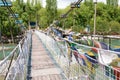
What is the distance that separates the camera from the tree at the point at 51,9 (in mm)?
47750

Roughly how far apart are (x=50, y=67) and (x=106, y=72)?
123 inches

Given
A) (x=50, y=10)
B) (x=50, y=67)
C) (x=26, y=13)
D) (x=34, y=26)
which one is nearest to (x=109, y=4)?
(x=50, y=10)

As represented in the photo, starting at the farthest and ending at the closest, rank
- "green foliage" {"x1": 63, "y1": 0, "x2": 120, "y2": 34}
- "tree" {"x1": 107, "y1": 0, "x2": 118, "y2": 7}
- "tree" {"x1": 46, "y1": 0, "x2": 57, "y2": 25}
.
A: 1. "tree" {"x1": 46, "y1": 0, "x2": 57, "y2": 25}
2. "tree" {"x1": 107, "y1": 0, "x2": 118, "y2": 7}
3. "green foliage" {"x1": 63, "y1": 0, "x2": 120, "y2": 34}

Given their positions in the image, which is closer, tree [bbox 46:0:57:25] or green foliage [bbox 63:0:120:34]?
green foliage [bbox 63:0:120:34]

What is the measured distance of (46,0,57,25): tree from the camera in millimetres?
47750

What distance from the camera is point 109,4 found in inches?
1865

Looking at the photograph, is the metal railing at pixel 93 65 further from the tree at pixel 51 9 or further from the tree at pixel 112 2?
the tree at pixel 112 2

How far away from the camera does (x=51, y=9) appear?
48656 mm

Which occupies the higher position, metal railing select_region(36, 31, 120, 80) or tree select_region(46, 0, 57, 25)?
tree select_region(46, 0, 57, 25)

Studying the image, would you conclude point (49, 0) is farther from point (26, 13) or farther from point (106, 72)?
point (106, 72)

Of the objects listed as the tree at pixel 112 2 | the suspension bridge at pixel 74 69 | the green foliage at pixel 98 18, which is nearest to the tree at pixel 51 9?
the green foliage at pixel 98 18

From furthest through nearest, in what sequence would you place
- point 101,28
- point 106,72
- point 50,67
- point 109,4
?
point 109,4 < point 101,28 < point 50,67 < point 106,72

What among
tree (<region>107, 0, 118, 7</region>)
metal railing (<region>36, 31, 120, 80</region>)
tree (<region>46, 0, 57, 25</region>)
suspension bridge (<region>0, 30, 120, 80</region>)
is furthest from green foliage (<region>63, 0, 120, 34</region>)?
metal railing (<region>36, 31, 120, 80</region>)

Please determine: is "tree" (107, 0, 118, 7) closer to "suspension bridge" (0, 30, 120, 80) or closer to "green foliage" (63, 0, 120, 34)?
"green foliage" (63, 0, 120, 34)
